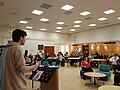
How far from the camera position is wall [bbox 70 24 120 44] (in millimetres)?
13211

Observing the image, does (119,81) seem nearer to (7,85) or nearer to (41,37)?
(7,85)

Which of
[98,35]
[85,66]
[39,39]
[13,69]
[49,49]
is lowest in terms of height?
[85,66]

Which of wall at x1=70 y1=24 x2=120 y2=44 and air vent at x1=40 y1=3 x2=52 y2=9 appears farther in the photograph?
wall at x1=70 y1=24 x2=120 y2=44

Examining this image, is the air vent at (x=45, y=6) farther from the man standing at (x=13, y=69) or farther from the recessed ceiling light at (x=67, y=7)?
the man standing at (x=13, y=69)

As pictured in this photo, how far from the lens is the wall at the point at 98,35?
520 inches

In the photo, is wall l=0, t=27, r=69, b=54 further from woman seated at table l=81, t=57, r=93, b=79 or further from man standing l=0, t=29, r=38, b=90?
man standing l=0, t=29, r=38, b=90

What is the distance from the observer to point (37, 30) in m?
16.1

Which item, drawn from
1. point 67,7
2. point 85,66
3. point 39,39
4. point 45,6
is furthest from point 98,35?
point 45,6

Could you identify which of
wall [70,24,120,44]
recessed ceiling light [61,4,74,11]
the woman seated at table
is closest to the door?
wall [70,24,120,44]

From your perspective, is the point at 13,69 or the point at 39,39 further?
the point at 39,39

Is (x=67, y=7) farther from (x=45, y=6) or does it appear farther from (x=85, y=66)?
(x=85, y=66)

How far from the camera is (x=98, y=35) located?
49.3ft

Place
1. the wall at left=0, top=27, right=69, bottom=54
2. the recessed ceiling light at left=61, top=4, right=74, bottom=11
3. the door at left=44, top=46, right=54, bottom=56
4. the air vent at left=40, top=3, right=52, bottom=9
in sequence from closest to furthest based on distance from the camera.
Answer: the air vent at left=40, top=3, right=52, bottom=9 → the recessed ceiling light at left=61, top=4, right=74, bottom=11 → the wall at left=0, top=27, right=69, bottom=54 → the door at left=44, top=46, right=54, bottom=56

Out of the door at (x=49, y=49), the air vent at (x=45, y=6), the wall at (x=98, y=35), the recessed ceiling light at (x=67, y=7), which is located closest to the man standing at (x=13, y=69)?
the air vent at (x=45, y=6)
